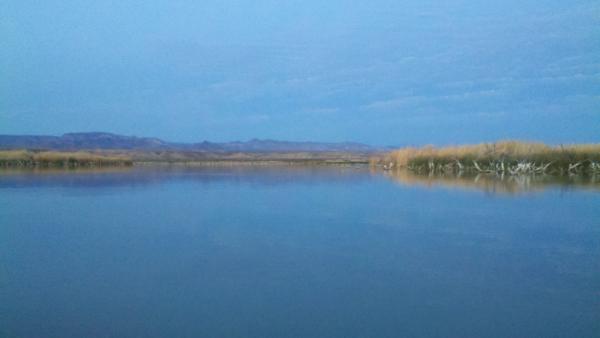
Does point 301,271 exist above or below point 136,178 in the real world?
below

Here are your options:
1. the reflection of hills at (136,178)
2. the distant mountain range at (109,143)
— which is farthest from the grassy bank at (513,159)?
the distant mountain range at (109,143)

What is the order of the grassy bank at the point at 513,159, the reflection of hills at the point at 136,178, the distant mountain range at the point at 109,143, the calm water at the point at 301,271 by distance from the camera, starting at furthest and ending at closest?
1. the distant mountain range at the point at 109,143
2. the grassy bank at the point at 513,159
3. the reflection of hills at the point at 136,178
4. the calm water at the point at 301,271

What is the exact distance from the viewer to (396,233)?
6312mm

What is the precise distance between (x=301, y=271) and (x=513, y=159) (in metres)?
15.2

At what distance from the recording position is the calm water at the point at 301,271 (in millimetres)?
3295

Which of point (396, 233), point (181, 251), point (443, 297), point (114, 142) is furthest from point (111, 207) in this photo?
point (114, 142)

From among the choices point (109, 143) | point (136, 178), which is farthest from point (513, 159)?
point (109, 143)

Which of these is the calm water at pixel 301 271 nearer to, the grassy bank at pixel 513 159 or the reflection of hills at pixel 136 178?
the reflection of hills at pixel 136 178

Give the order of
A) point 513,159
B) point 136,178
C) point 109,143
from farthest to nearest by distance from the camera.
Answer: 1. point 109,143
2. point 513,159
3. point 136,178

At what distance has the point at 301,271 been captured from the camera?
4496mm

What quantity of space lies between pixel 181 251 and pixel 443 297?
2.66 m

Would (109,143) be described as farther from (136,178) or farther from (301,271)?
(301,271)

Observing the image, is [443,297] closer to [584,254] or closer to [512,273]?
[512,273]

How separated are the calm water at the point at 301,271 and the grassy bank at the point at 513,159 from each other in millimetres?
9708
